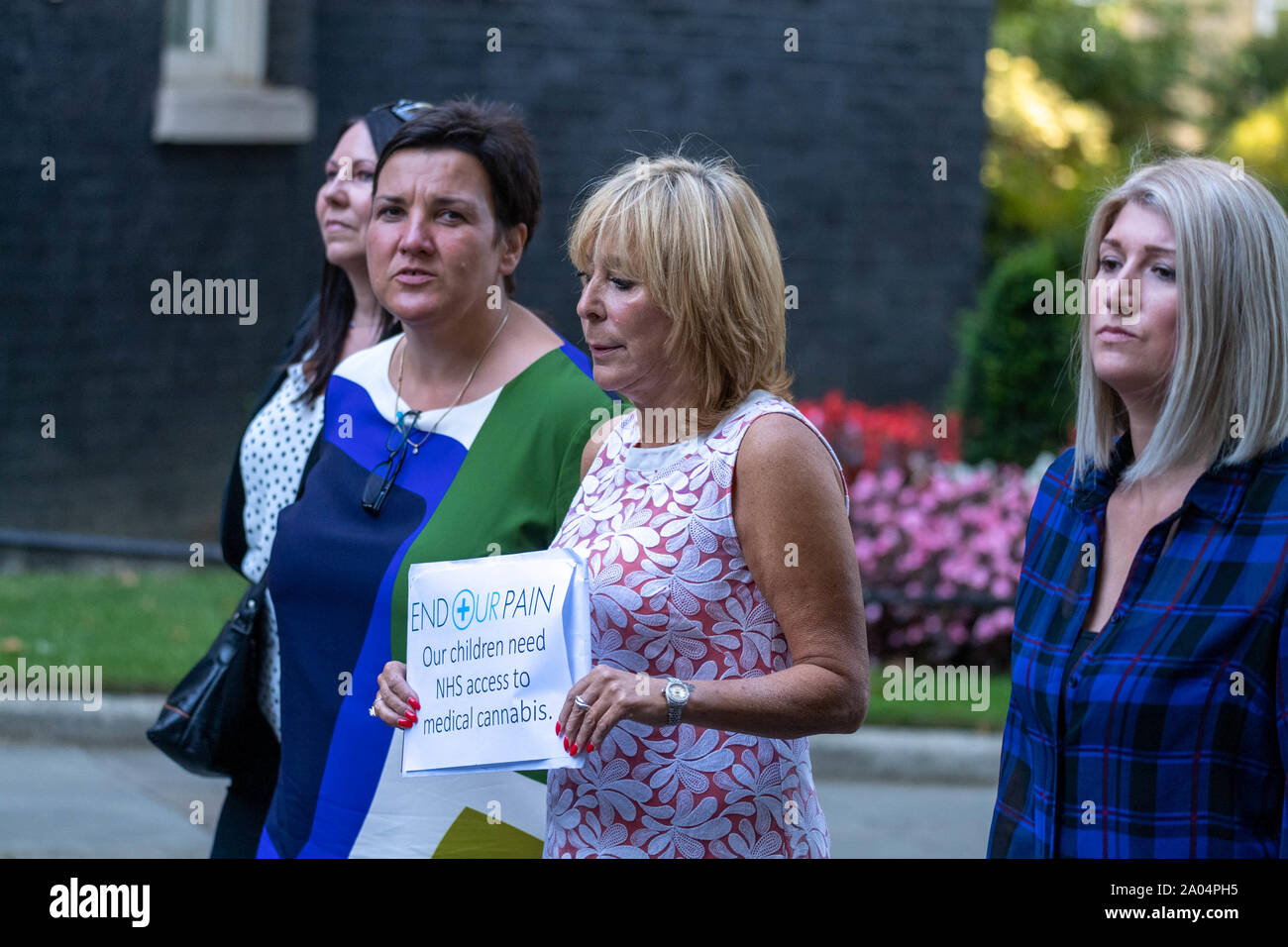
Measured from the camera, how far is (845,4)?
11.4 m

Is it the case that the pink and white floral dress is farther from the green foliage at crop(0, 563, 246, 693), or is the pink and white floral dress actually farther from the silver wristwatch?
the green foliage at crop(0, 563, 246, 693)

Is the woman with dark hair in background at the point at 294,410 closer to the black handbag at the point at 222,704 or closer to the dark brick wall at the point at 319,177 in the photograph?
the black handbag at the point at 222,704

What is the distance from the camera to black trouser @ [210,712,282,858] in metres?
3.66

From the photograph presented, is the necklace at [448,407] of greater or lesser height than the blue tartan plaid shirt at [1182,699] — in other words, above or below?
above

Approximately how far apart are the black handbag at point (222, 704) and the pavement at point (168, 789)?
8.22 ft

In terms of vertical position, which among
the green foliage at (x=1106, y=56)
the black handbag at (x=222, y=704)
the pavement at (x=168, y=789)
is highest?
the green foliage at (x=1106, y=56)

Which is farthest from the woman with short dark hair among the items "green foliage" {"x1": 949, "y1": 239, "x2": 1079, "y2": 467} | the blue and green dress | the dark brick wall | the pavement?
"green foliage" {"x1": 949, "y1": 239, "x2": 1079, "y2": 467}

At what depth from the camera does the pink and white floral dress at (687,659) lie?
254 cm

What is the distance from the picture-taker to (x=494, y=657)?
2615 mm

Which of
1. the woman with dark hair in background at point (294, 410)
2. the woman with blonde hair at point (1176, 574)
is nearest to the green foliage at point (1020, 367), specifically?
the woman with dark hair in background at point (294, 410)

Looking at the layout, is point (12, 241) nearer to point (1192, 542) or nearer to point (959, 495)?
point (959, 495)

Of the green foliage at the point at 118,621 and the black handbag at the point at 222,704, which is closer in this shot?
the black handbag at the point at 222,704

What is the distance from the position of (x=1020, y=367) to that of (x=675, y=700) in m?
7.76

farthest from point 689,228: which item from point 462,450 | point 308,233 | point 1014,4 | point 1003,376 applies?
point 1014,4
